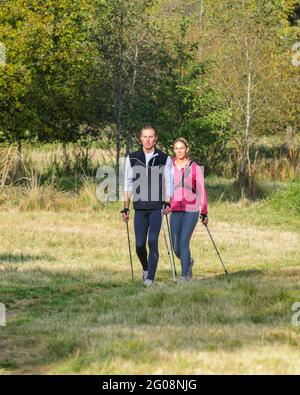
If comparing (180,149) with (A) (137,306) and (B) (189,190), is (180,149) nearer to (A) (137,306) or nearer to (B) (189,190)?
(B) (189,190)

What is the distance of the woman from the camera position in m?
12.0

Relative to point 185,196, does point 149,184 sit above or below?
above

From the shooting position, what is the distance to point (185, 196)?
11969 mm

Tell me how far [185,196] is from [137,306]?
2.21 m

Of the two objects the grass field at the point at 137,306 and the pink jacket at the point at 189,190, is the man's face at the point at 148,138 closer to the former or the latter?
the pink jacket at the point at 189,190

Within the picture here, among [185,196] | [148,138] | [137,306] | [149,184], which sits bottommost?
[137,306]

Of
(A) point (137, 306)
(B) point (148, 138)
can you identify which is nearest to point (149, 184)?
(B) point (148, 138)

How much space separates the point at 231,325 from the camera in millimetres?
9016

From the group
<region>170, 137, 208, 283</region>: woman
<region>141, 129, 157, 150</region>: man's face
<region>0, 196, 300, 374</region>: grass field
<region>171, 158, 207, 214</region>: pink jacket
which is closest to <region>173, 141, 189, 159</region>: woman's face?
<region>170, 137, 208, 283</region>: woman

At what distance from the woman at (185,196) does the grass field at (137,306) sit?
716 millimetres

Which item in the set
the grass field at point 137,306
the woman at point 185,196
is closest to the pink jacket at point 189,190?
the woman at point 185,196

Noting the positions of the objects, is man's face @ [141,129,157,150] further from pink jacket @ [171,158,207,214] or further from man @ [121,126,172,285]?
pink jacket @ [171,158,207,214]

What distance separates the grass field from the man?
770 mm

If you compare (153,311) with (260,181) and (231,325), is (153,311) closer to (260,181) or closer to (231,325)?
(231,325)
